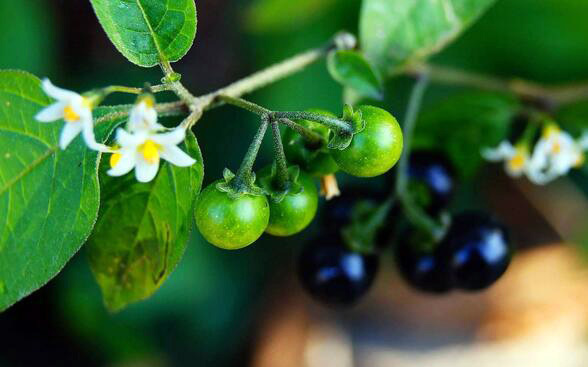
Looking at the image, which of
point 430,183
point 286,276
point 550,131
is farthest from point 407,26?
point 286,276

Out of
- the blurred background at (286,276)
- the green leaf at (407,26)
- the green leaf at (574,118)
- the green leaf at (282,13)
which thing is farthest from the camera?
the blurred background at (286,276)

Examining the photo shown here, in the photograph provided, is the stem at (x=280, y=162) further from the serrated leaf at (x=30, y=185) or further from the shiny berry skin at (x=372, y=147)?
the serrated leaf at (x=30, y=185)

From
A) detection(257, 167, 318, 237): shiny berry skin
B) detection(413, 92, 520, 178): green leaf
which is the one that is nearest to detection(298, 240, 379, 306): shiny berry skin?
detection(413, 92, 520, 178): green leaf

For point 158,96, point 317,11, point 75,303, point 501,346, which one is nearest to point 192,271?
point 75,303

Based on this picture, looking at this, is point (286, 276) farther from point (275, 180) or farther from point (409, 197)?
point (275, 180)

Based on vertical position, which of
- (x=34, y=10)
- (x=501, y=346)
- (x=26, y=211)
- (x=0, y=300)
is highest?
(x=34, y=10)

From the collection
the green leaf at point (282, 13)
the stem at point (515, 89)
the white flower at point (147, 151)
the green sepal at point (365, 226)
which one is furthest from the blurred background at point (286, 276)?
the white flower at point (147, 151)

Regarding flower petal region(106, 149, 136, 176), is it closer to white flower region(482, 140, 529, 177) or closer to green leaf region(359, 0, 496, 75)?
green leaf region(359, 0, 496, 75)

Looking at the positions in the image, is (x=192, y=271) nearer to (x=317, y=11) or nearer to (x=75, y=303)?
(x=75, y=303)
